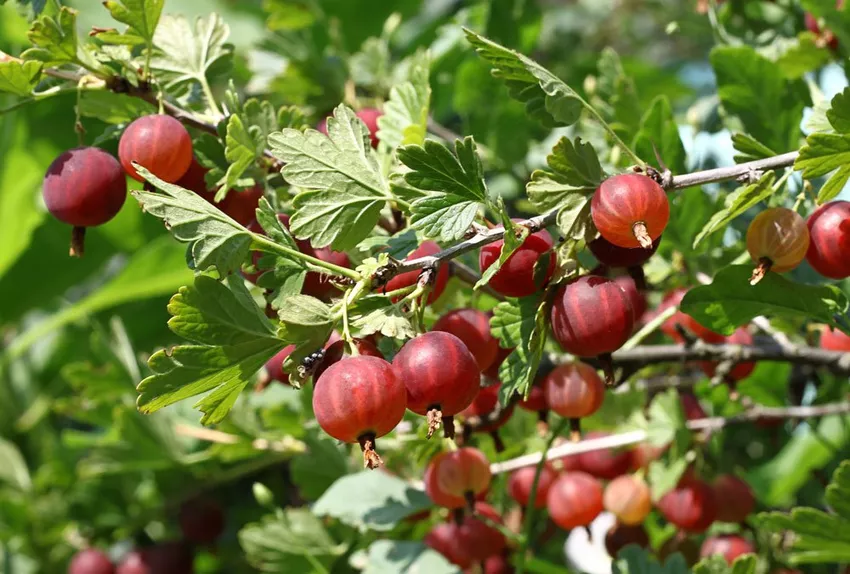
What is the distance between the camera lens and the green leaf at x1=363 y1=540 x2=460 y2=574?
1425 mm

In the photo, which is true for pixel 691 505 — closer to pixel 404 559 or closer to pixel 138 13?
pixel 404 559

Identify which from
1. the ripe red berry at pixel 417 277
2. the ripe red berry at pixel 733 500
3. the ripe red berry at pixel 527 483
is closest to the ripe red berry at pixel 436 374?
the ripe red berry at pixel 417 277

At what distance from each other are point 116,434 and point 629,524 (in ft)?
3.77

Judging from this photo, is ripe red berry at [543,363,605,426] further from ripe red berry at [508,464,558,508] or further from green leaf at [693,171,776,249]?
ripe red berry at [508,464,558,508]

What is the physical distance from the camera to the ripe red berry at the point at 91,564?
2.02 m

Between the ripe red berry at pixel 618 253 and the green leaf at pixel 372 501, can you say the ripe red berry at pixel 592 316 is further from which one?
the green leaf at pixel 372 501

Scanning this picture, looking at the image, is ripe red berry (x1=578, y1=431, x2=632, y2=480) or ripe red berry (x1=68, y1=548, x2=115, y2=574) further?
ripe red berry (x1=68, y1=548, x2=115, y2=574)

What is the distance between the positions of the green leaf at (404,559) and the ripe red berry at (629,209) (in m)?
0.66

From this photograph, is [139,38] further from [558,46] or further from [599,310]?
[558,46]

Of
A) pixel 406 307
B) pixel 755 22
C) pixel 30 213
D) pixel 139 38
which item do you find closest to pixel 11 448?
pixel 30 213

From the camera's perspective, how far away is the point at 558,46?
295 cm

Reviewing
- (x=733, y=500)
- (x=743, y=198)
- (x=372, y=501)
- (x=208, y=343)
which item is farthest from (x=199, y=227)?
(x=733, y=500)

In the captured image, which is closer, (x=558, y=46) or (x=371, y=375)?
(x=371, y=375)

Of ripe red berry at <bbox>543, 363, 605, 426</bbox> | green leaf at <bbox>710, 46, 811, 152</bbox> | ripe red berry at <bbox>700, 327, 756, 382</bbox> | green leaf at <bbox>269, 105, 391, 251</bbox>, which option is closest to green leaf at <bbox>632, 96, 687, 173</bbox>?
green leaf at <bbox>710, 46, 811, 152</bbox>
